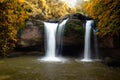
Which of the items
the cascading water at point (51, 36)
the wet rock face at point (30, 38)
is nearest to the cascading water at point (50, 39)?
the cascading water at point (51, 36)

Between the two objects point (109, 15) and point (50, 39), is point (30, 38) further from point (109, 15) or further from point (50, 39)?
point (109, 15)

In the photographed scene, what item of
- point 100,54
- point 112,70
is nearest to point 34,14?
point 100,54

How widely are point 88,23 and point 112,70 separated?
885 cm

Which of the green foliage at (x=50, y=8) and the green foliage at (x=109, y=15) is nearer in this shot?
the green foliage at (x=109, y=15)

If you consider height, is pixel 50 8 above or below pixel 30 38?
above

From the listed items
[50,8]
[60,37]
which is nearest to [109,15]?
[60,37]

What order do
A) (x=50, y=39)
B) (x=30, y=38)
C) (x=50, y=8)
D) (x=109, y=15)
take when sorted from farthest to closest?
(x=50, y=8) < (x=50, y=39) < (x=30, y=38) < (x=109, y=15)

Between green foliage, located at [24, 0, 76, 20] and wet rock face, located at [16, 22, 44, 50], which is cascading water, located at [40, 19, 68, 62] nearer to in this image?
wet rock face, located at [16, 22, 44, 50]

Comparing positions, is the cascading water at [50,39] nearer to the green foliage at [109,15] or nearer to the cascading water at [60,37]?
the cascading water at [60,37]

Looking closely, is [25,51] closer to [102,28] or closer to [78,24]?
[78,24]

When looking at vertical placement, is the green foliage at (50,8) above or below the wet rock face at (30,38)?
above

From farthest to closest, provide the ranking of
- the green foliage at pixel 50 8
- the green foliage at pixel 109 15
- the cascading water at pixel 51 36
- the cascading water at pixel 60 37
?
the green foliage at pixel 50 8, the cascading water at pixel 51 36, the cascading water at pixel 60 37, the green foliage at pixel 109 15

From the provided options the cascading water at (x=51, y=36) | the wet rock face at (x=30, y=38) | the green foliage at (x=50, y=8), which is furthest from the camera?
the green foliage at (x=50, y=8)

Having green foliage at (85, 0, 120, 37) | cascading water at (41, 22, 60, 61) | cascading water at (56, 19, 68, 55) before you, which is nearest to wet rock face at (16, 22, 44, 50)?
cascading water at (41, 22, 60, 61)
